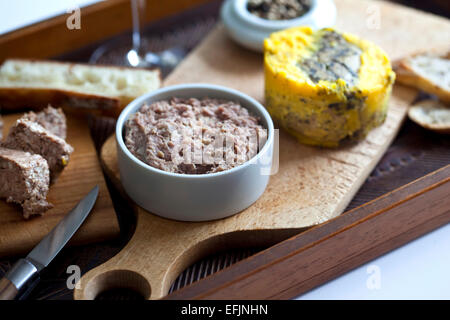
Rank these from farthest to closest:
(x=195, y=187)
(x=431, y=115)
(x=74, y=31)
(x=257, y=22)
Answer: (x=74, y=31)
(x=257, y=22)
(x=431, y=115)
(x=195, y=187)

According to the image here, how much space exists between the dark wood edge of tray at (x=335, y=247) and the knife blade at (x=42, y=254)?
578mm

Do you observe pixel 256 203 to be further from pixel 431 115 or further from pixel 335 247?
pixel 431 115

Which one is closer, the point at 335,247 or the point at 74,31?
the point at 335,247

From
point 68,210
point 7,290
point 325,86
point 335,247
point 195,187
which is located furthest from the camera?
point 325,86

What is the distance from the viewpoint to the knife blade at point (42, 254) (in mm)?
2113

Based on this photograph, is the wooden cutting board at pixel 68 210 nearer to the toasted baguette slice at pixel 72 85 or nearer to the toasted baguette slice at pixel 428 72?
the toasted baguette slice at pixel 72 85

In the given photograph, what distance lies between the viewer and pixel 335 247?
7.44ft

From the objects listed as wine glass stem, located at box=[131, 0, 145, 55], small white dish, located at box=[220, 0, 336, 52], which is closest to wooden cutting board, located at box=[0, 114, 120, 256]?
wine glass stem, located at box=[131, 0, 145, 55]

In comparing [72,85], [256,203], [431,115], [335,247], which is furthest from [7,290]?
[431,115]

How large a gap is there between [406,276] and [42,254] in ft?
5.11

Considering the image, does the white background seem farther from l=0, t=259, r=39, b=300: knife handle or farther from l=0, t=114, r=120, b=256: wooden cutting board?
l=0, t=259, r=39, b=300: knife handle

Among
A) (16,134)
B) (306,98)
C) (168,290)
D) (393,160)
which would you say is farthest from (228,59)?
(168,290)

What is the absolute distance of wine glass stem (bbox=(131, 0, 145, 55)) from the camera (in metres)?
3.67

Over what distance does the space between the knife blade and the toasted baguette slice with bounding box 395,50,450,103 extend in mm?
1980
